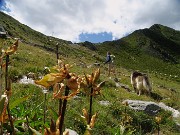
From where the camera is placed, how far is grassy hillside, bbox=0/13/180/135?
4586 mm

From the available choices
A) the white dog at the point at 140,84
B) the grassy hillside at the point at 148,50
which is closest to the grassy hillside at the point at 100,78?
the grassy hillside at the point at 148,50

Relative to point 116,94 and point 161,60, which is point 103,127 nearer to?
point 116,94

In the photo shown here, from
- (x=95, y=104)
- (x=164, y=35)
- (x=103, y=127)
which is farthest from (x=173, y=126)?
(x=164, y=35)

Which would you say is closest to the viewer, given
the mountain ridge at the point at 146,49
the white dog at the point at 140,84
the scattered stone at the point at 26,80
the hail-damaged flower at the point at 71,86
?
the hail-damaged flower at the point at 71,86

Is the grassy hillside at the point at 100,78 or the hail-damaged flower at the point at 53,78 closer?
the hail-damaged flower at the point at 53,78

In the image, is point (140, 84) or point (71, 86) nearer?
point (71, 86)

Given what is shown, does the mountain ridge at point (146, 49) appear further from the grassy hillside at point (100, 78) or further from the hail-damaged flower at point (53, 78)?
the hail-damaged flower at point (53, 78)

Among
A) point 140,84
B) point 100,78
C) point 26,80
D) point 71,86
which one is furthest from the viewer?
point 100,78

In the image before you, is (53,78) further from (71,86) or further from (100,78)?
(100,78)

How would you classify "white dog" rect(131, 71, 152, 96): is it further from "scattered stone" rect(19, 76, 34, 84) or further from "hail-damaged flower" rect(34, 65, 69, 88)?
"hail-damaged flower" rect(34, 65, 69, 88)

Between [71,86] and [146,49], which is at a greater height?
[146,49]

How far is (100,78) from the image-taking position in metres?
17.9

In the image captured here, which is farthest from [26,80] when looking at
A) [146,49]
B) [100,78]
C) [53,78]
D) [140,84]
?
[146,49]

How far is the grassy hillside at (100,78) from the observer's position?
4.59m
